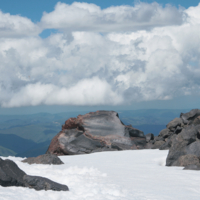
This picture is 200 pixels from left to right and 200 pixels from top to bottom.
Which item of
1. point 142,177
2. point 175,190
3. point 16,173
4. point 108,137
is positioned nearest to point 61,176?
point 16,173

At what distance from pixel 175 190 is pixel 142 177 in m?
1.76

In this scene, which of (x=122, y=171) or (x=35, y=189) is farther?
(x=122, y=171)

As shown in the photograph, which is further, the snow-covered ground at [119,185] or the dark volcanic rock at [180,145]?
the dark volcanic rock at [180,145]

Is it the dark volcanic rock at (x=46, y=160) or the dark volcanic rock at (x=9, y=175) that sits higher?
the dark volcanic rock at (x=9, y=175)

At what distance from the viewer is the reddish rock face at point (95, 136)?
1986 centimetres

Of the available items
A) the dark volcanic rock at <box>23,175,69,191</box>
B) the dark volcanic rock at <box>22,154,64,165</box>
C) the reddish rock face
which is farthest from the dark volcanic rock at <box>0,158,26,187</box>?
the reddish rock face

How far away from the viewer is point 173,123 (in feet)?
77.7

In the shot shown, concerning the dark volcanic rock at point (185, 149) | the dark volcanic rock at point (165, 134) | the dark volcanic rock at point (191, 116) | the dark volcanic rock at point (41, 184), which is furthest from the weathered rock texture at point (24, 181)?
the dark volcanic rock at point (191, 116)

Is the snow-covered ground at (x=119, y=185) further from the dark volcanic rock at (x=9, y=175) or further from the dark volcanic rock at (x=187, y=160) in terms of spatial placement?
the dark volcanic rock at (x=187, y=160)

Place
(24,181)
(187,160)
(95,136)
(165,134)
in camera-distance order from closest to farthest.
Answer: (24,181), (187,160), (95,136), (165,134)

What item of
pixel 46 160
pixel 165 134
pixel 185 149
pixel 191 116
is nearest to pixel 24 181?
pixel 46 160

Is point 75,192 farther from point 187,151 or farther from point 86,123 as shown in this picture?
point 86,123

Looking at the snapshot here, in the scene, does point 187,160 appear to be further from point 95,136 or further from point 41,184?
point 95,136

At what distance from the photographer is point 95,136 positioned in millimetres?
21562
